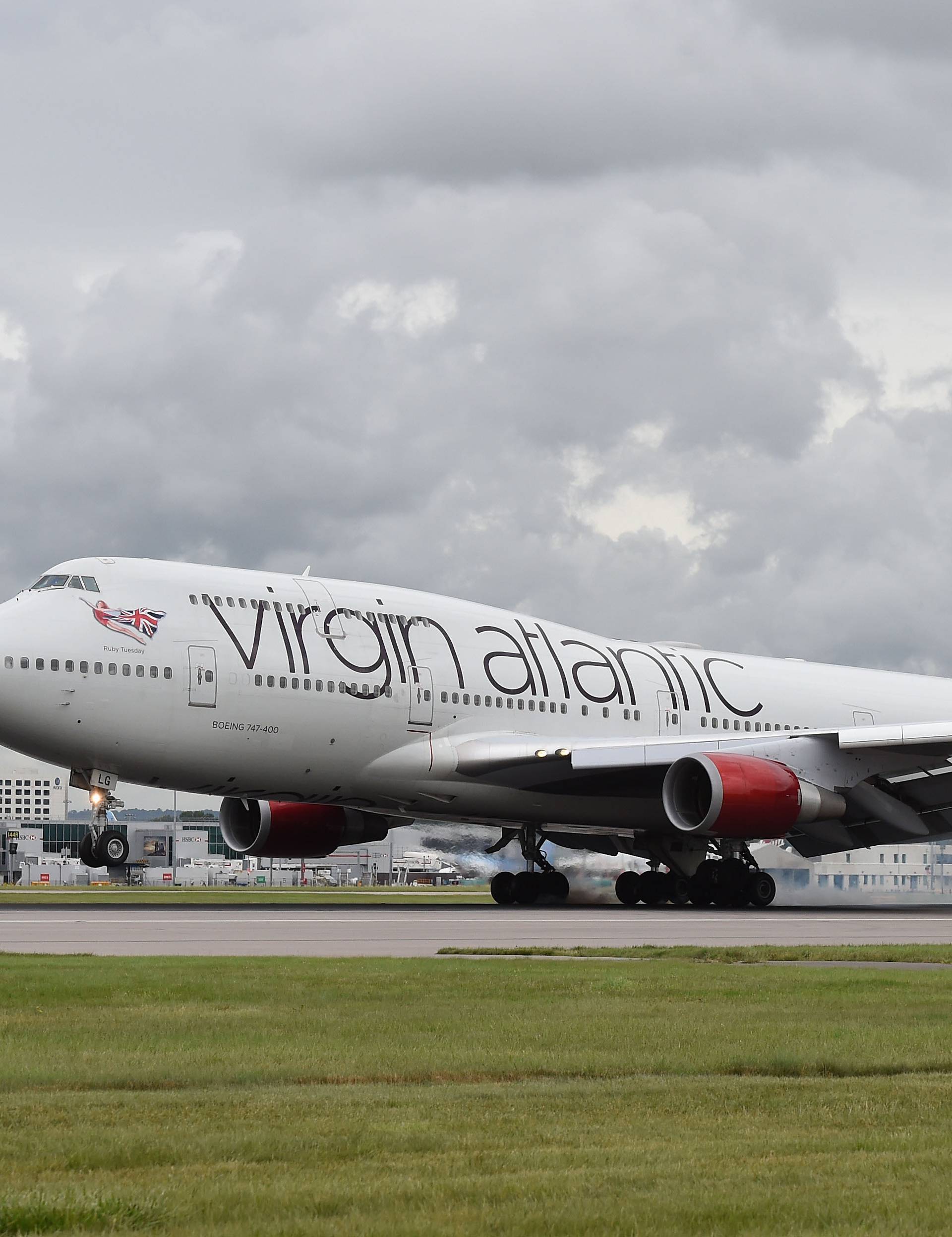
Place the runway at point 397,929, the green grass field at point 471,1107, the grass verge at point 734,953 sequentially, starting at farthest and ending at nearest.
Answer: the runway at point 397,929 → the grass verge at point 734,953 → the green grass field at point 471,1107

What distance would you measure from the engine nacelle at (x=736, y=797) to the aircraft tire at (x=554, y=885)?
569cm

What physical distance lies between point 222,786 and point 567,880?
9.79 metres

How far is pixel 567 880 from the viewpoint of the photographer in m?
36.8

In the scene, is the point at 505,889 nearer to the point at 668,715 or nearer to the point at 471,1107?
the point at 668,715

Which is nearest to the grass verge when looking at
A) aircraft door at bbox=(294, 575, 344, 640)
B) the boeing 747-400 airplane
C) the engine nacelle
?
the engine nacelle

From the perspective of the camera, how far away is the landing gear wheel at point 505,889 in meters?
35.3

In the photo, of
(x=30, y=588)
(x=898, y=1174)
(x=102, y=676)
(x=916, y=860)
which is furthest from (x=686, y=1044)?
(x=916, y=860)

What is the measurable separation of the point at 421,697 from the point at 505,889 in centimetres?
608

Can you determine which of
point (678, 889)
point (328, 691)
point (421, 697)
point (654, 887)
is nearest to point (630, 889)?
point (654, 887)

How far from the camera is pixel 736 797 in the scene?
29.5m

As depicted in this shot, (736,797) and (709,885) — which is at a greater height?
(736,797)

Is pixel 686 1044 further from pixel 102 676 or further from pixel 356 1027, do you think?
pixel 102 676

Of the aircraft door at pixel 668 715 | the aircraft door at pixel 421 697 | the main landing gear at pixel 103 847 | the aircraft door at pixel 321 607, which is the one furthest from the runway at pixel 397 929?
the aircraft door at pixel 668 715

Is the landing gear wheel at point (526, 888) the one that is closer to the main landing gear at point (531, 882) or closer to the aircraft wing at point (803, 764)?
the main landing gear at point (531, 882)
